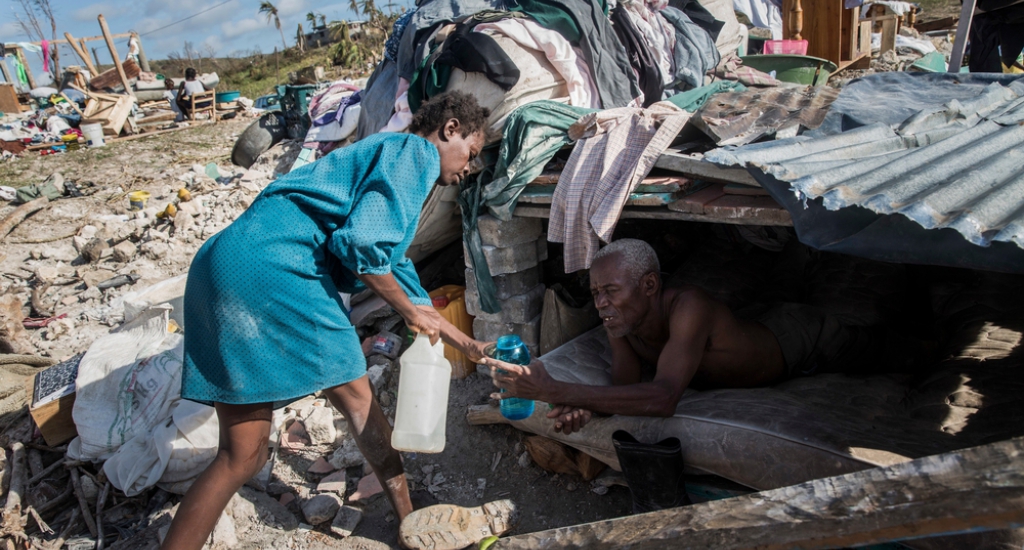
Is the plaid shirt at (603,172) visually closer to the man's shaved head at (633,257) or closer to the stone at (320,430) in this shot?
the man's shaved head at (633,257)

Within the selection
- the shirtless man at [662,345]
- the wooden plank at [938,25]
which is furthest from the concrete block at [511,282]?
the wooden plank at [938,25]

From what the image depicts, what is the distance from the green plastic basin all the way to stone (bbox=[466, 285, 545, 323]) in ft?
11.3

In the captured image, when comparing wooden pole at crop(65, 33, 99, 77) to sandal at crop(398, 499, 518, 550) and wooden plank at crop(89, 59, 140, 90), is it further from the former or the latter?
sandal at crop(398, 499, 518, 550)

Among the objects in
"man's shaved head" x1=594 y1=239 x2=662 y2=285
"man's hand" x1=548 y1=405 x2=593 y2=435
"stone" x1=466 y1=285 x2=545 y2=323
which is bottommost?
"stone" x1=466 y1=285 x2=545 y2=323

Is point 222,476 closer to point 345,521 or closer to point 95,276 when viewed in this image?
point 345,521

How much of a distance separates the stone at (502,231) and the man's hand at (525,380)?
1246mm

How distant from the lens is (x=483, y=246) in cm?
387

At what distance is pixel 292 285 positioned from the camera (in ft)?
7.59

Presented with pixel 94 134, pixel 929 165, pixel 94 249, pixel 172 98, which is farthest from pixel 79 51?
pixel 929 165

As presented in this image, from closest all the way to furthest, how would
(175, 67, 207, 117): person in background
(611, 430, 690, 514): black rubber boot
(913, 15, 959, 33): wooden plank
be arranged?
1. (611, 430, 690, 514): black rubber boot
2. (913, 15, 959, 33): wooden plank
3. (175, 67, 207, 117): person in background

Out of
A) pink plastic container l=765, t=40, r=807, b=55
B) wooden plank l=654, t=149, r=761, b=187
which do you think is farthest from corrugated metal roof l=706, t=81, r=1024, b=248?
pink plastic container l=765, t=40, r=807, b=55

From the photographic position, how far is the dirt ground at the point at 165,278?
3.06m

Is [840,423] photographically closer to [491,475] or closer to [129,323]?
[491,475]

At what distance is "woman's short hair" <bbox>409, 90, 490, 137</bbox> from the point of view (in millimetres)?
2499
